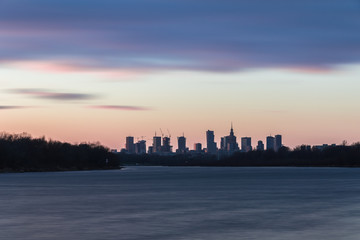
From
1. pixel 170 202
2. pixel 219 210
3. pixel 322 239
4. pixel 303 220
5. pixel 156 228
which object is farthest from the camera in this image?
pixel 170 202

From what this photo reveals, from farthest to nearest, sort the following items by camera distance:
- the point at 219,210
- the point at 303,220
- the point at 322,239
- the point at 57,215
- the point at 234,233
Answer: the point at 219,210 → the point at 57,215 → the point at 303,220 → the point at 234,233 → the point at 322,239

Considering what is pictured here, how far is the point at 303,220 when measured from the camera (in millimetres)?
43344

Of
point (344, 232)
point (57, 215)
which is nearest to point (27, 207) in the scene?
Answer: point (57, 215)

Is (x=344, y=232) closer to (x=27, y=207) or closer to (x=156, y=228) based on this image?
(x=156, y=228)

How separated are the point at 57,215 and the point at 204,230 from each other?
1279 centimetres

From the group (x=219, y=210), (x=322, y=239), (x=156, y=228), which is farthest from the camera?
(x=219, y=210)

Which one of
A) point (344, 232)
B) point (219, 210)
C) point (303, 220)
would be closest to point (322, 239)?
point (344, 232)

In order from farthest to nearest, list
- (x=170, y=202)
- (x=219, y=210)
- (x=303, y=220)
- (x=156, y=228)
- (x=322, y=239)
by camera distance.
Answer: (x=170, y=202) → (x=219, y=210) → (x=303, y=220) → (x=156, y=228) → (x=322, y=239)

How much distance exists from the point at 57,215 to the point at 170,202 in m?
14.9

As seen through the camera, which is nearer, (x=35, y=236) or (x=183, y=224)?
(x=35, y=236)

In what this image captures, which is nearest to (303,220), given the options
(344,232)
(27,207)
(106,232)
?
(344,232)

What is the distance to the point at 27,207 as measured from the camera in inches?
2130

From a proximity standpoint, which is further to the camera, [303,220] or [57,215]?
[57,215]

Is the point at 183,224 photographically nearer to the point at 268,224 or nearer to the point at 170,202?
the point at 268,224
